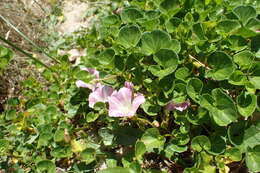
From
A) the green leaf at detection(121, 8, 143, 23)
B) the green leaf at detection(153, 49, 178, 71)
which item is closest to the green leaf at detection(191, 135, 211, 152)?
the green leaf at detection(153, 49, 178, 71)

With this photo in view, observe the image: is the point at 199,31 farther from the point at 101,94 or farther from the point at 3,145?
the point at 3,145

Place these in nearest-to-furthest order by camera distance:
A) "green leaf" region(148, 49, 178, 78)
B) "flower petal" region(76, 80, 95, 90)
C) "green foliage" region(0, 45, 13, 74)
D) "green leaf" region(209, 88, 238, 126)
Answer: "green leaf" region(209, 88, 238, 126), "green leaf" region(148, 49, 178, 78), "flower petal" region(76, 80, 95, 90), "green foliage" region(0, 45, 13, 74)

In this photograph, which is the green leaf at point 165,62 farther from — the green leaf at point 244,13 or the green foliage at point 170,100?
the green leaf at point 244,13

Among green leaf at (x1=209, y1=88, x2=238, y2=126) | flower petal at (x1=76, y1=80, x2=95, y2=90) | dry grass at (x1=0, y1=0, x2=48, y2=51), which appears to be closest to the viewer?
green leaf at (x1=209, y1=88, x2=238, y2=126)

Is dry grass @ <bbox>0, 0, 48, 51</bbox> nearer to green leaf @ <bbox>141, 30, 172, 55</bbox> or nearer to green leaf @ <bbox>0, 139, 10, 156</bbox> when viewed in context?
green leaf @ <bbox>0, 139, 10, 156</bbox>

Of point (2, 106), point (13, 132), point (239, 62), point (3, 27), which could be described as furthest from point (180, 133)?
point (3, 27)

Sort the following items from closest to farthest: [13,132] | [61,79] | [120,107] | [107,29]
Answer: [120,107]
[107,29]
[13,132]
[61,79]

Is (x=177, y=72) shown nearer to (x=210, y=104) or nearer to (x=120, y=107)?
(x=210, y=104)
